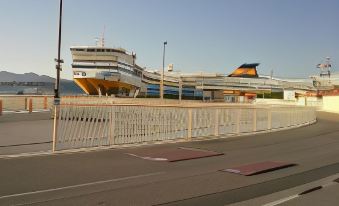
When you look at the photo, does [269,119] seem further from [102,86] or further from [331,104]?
[102,86]

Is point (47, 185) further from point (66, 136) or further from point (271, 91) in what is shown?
point (271, 91)

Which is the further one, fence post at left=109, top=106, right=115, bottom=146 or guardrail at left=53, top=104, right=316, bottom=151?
fence post at left=109, top=106, right=115, bottom=146

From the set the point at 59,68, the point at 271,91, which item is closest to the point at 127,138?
the point at 59,68

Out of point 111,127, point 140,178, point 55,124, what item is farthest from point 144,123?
point 140,178

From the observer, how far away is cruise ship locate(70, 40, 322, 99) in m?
101

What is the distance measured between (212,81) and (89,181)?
149484 millimetres

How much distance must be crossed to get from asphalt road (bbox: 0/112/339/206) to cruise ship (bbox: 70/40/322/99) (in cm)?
7375

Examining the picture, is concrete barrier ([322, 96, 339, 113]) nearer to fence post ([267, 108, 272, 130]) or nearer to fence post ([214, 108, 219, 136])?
fence post ([267, 108, 272, 130])

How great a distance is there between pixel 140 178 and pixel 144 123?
804cm

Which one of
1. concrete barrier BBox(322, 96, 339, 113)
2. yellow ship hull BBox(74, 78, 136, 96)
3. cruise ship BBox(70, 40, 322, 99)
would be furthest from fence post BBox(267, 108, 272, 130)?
yellow ship hull BBox(74, 78, 136, 96)

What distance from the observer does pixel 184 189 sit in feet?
28.6

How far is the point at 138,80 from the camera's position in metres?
118

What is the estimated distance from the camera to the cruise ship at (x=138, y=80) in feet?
330

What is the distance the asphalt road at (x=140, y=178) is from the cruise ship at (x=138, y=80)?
2903 inches
